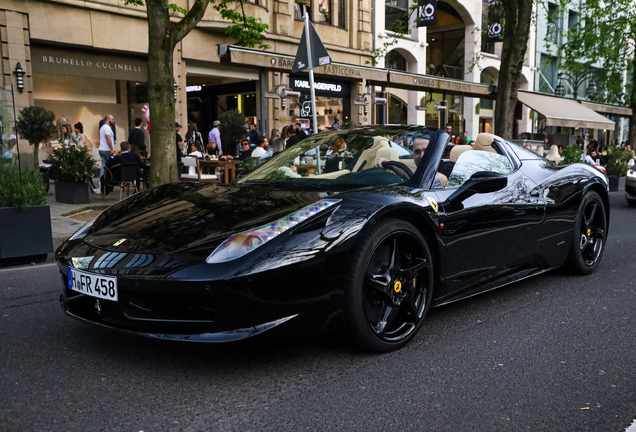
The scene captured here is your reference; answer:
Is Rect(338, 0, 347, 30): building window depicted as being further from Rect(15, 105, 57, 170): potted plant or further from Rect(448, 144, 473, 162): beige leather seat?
Rect(448, 144, 473, 162): beige leather seat

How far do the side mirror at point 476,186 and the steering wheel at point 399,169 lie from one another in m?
0.29

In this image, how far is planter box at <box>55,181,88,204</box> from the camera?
11.1 metres

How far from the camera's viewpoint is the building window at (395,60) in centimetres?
2759

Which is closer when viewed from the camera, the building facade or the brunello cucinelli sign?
the building facade

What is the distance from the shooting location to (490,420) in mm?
2572

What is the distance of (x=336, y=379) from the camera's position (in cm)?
298

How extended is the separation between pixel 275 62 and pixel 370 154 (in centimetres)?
1035

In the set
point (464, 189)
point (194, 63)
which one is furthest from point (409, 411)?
point (194, 63)

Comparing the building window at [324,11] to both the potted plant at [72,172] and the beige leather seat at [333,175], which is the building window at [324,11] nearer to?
the potted plant at [72,172]

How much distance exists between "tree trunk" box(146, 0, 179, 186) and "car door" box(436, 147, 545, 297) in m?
6.50

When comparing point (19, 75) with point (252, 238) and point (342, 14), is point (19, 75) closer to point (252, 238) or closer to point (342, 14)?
point (342, 14)

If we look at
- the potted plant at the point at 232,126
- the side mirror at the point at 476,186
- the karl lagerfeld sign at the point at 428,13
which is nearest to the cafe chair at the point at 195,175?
the potted plant at the point at 232,126

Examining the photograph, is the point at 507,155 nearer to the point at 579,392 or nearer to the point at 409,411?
the point at 579,392

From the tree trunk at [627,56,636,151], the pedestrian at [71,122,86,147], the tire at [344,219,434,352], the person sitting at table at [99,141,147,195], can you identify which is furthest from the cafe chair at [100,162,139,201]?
the tree trunk at [627,56,636,151]
